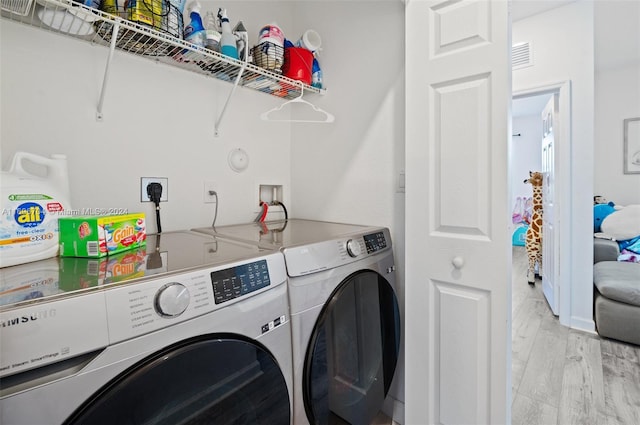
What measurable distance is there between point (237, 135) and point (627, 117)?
5.61 meters

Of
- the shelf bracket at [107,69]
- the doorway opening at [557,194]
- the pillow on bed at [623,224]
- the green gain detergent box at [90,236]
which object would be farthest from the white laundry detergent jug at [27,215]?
the pillow on bed at [623,224]

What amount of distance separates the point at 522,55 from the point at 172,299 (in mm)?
3460

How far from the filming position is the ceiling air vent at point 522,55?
2688mm

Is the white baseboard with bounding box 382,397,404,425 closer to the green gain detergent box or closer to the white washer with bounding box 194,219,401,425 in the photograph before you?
the white washer with bounding box 194,219,401,425

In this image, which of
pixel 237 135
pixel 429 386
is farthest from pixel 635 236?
pixel 237 135

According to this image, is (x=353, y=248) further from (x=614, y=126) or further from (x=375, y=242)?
(x=614, y=126)

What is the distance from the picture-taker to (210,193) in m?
1.52

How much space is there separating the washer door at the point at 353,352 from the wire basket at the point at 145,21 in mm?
1146

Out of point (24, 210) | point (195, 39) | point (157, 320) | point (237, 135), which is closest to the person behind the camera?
point (157, 320)

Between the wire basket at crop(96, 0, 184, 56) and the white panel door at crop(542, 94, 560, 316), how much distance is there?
10.3 ft

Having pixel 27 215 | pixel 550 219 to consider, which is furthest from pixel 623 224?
pixel 27 215

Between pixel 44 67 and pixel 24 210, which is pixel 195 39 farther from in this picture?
pixel 24 210

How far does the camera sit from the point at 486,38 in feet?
3.38

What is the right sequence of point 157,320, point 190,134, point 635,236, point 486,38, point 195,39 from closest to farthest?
point 157,320 < point 486,38 < point 195,39 < point 190,134 < point 635,236
